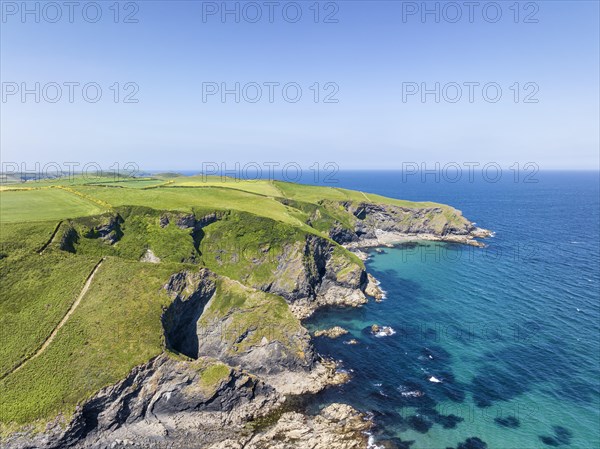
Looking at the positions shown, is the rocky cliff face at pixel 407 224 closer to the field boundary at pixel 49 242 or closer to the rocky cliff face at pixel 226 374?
the rocky cliff face at pixel 226 374

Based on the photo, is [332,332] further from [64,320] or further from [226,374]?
[64,320]

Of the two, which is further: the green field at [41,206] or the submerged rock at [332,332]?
the green field at [41,206]

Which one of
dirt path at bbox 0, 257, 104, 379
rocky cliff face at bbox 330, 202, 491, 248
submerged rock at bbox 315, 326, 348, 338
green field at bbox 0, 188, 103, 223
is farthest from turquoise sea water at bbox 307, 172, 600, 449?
green field at bbox 0, 188, 103, 223

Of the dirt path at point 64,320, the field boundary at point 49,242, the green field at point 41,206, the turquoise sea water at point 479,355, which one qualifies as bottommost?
the turquoise sea water at point 479,355

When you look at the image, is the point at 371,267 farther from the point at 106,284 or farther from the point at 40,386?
the point at 40,386

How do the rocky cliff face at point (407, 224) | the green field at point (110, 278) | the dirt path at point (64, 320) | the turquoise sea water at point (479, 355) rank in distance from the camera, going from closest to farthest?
the green field at point (110, 278)
the dirt path at point (64, 320)
the turquoise sea water at point (479, 355)
the rocky cliff face at point (407, 224)

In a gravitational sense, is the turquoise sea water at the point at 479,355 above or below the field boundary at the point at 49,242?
below

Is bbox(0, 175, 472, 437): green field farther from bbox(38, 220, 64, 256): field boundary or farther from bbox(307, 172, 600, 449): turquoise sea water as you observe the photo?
bbox(307, 172, 600, 449): turquoise sea water

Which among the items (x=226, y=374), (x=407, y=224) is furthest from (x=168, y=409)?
(x=407, y=224)

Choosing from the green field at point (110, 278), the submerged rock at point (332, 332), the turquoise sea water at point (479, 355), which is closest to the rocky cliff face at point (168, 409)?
the green field at point (110, 278)
